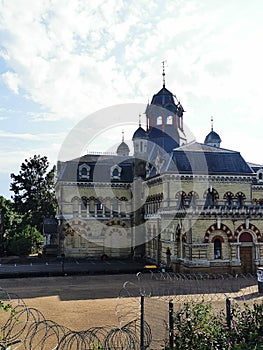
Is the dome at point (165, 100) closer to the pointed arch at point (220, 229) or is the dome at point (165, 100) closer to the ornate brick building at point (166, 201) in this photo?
the ornate brick building at point (166, 201)

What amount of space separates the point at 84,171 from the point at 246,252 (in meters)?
25.2

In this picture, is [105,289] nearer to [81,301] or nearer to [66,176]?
[81,301]

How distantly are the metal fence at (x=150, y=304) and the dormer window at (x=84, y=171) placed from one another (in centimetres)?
1935

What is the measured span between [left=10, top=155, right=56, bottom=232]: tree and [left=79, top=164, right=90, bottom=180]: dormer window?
14.1 metres

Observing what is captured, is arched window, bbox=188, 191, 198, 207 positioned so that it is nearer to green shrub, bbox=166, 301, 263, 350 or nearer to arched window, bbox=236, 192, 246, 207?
arched window, bbox=236, 192, 246, 207

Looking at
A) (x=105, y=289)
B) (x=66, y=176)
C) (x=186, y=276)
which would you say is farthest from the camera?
(x=66, y=176)

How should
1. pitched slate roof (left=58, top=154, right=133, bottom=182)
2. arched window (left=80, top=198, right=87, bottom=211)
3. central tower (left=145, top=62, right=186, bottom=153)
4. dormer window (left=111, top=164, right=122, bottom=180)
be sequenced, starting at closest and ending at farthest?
central tower (left=145, top=62, right=186, bottom=153) < arched window (left=80, top=198, right=87, bottom=211) < pitched slate roof (left=58, top=154, right=133, bottom=182) < dormer window (left=111, top=164, right=122, bottom=180)

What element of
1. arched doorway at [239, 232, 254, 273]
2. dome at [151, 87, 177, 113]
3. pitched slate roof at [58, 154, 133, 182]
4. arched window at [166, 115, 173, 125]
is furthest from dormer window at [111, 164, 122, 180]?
arched doorway at [239, 232, 254, 273]

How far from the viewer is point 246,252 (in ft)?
123

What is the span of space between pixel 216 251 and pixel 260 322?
24.3m

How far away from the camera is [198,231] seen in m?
36.6

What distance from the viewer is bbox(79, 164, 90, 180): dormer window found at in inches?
2114

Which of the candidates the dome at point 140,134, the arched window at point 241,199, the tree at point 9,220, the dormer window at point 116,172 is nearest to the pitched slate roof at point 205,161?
the arched window at point 241,199

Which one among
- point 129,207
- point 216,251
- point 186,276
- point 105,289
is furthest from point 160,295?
point 129,207
